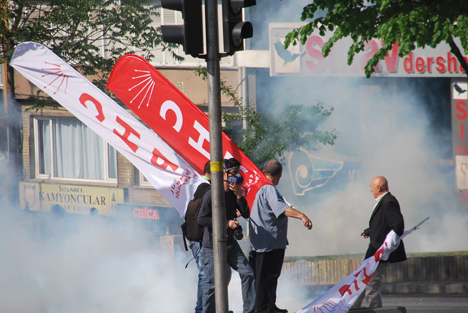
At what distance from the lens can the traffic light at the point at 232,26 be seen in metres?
4.13

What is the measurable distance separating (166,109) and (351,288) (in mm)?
2548

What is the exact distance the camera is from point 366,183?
1214 cm

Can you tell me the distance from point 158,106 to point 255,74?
673cm

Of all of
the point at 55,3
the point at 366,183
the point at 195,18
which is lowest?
the point at 366,183

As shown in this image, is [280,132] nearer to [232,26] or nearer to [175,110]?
[175,110]

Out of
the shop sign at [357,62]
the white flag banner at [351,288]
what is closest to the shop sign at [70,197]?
the shop sign at [357,62]

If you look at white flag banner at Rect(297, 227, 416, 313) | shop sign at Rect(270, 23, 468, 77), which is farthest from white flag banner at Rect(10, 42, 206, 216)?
shop sign at Rect(270, 23, 468, 77)

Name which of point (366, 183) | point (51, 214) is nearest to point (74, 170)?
point (51, 214)

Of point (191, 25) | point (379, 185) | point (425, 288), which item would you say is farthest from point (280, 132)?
point (191, 25)

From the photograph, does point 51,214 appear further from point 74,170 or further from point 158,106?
point 158,106

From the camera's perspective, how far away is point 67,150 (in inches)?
592

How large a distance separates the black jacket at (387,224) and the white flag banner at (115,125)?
174 centimetres

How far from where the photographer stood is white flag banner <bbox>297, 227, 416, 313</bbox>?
4.87m

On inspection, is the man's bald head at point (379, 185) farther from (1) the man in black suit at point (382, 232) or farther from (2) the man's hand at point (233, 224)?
(2) the man's hand at point (233, 224)
